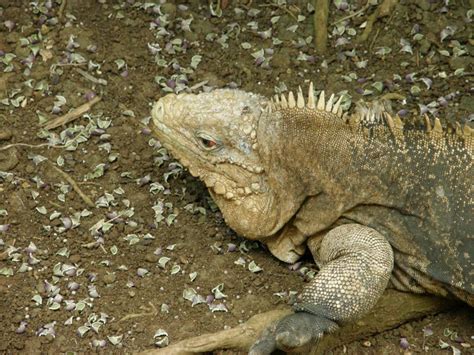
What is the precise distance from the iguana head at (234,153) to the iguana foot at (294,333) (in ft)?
2.92

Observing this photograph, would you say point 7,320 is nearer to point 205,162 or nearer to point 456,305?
point 205,162

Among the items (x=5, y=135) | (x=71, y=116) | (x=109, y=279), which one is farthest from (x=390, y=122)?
(x=5, y=135)

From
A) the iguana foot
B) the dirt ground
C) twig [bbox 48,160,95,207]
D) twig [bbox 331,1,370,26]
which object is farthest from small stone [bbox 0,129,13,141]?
twig [bbox 331,1,370,26]

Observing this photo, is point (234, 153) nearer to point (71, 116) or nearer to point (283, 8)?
point (71, 116)

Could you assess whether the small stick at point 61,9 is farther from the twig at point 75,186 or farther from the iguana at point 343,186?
the iguana at point 343,186

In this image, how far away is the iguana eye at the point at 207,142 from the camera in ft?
21.4

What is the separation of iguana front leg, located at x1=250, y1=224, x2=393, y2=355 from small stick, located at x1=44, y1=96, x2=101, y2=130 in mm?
2546

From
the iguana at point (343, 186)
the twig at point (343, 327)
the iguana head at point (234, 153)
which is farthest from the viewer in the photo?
the iguana head at point (234, 153)

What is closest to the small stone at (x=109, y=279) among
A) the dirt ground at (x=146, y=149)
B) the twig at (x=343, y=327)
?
the dirt ground at (x=146, y=149)

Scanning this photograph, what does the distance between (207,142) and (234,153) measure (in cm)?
21

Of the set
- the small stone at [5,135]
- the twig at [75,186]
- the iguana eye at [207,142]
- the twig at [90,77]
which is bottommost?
the twig at [75,186]

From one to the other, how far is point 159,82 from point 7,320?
2.50 m

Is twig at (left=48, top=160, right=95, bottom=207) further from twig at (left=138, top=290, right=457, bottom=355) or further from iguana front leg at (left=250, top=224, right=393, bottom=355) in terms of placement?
iguana front leg at (left=250, top=224, right=393, bottom=355)

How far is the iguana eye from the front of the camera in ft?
21.4
